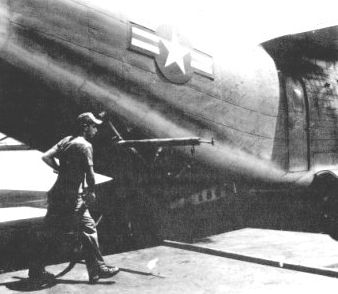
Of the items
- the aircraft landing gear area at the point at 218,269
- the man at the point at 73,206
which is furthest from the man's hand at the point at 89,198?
the aircraft landing gear area at the point at 218,269

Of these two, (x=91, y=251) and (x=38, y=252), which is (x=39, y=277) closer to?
(x=38, y=252)

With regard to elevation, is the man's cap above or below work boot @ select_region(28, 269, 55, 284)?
above

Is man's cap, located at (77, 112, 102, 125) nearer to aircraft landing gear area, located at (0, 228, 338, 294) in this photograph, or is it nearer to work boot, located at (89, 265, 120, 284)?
work boot, located at (89, 265, 120, 284)

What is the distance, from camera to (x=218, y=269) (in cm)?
515

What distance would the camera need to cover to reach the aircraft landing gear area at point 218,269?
14.6 feet

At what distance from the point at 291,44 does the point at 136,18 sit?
333cm

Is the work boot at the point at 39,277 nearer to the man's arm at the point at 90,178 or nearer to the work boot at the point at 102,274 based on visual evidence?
the work boot at the point at 102,274

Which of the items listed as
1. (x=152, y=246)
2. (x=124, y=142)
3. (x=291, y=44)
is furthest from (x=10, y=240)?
(x=291, y=44)

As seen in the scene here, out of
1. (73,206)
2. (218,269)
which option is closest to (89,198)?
(73,206)

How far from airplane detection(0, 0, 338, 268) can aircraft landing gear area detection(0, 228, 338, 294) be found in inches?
32.7

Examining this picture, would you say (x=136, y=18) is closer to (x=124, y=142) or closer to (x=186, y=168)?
(x=124, y=142)

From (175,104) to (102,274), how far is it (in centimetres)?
226

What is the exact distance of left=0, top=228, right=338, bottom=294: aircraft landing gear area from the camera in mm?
4453

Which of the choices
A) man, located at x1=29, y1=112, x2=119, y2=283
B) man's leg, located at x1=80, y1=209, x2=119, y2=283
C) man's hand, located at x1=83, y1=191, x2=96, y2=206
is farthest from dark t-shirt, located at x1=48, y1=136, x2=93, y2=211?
man's leg, located at x1=80, y1=209, x2=119, y2=283
